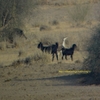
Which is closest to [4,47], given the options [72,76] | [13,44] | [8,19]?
[13,44]

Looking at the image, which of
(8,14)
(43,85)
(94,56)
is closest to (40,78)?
(43,85)

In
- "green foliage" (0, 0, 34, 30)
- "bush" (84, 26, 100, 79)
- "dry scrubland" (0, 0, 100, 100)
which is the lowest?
"dry scrubland" (0, 0, 100, 100)

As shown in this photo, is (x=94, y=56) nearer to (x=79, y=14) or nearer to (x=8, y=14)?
(x=8, y=14)

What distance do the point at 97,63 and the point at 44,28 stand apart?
29.4m

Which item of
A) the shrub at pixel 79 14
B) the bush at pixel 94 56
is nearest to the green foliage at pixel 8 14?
the bush at pixel 94 56

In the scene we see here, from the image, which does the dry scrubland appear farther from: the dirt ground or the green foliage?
the green foliage

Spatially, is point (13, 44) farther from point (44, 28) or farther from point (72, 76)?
point (72, 76)

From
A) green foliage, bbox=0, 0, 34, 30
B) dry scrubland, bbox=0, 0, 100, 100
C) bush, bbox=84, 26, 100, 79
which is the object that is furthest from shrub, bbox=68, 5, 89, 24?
bush, bbox=84, 26, 100, 79

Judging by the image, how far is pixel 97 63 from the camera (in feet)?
56.3

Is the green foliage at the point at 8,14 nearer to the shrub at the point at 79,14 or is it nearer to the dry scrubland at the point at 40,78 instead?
the dry scrubland at the point at 40,78

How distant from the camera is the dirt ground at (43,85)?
14492 mm

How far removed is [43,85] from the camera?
16703 millimetres

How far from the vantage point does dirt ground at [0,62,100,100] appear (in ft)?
47.5

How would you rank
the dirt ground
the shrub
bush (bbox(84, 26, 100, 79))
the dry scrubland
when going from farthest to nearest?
the shrub → bush (bbox(84, 26, 100, 79)) → the dry scrubland → the dirt ground
